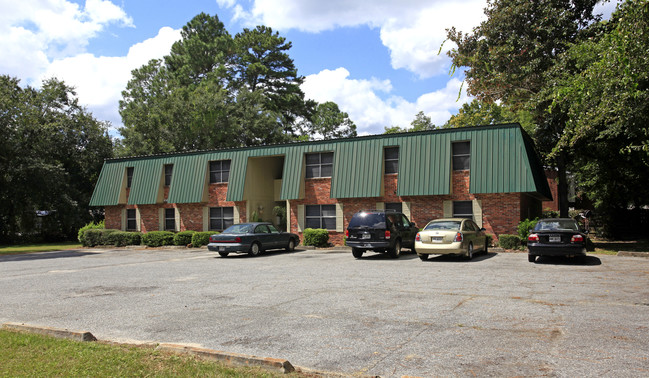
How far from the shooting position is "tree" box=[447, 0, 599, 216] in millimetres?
25188

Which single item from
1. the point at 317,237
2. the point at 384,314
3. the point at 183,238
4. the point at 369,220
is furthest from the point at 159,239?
the point at 384,314

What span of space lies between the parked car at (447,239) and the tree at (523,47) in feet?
38.6

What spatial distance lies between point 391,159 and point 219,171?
11.5 m

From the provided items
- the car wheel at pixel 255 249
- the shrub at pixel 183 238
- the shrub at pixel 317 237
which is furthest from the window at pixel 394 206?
the shrub at pixel 183 238

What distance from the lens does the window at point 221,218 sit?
2916cm

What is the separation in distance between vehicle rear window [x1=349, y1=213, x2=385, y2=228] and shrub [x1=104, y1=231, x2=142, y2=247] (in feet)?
56.8

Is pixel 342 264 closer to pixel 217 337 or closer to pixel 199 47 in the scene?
pixel 217 337

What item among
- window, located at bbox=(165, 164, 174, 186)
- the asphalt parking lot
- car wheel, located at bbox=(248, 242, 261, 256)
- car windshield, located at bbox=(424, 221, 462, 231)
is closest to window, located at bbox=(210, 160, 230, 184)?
window, located at bbox=(165, 164, 174, 186)

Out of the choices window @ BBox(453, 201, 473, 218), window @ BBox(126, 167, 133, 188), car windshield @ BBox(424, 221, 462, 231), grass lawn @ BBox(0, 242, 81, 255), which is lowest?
grass lawn @ BBox(0, 242, 81, 255)

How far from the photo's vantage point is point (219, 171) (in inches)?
1169

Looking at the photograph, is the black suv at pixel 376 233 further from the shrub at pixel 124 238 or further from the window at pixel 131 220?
the window at pixel 131 220

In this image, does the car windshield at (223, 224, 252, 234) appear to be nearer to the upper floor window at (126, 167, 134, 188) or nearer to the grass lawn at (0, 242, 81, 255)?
the upper floor window at (126, 167, 134, 188)

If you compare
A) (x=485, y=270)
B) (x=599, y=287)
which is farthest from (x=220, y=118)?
(x=599, y=287)

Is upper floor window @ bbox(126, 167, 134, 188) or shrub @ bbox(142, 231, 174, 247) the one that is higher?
upper floor window @ bbox(126, 167, 134, 188)
